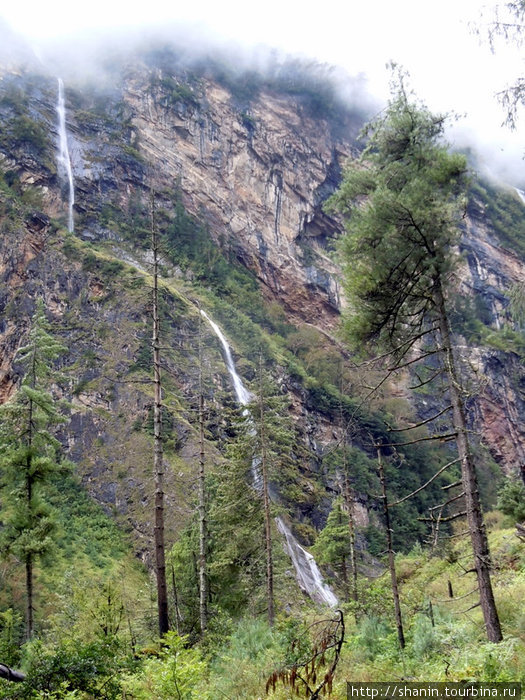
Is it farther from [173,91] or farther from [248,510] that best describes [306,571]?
[173,91]

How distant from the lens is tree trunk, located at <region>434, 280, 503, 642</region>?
236 inches

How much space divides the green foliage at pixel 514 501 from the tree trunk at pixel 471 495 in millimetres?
13409

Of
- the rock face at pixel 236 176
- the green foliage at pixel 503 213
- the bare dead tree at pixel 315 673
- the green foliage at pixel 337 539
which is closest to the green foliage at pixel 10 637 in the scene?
the bare dead tree at pixel 315 673

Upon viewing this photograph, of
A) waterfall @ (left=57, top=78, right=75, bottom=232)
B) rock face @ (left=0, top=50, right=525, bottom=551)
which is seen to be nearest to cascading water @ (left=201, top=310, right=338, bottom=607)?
rock face @ (left=0, top=50, right=525, bottom=551)

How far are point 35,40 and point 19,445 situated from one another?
8372 centimetres

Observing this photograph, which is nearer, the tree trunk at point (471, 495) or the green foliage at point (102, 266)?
the tree trunk at point (471, 495)

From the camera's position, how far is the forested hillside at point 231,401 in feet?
24.3

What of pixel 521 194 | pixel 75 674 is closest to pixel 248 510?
pixel 75 674

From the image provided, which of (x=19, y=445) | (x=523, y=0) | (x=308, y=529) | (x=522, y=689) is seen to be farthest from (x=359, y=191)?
(x=308, y=529)

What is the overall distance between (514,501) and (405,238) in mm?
14984

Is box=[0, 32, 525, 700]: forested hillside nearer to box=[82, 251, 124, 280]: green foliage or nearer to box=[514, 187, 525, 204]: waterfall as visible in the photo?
box=[82, 251, 124, 280]: green foliage

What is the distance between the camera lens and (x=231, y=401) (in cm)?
3052

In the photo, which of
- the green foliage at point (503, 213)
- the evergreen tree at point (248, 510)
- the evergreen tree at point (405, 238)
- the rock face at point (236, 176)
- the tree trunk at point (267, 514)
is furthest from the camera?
the green foliage at point (503, 213)

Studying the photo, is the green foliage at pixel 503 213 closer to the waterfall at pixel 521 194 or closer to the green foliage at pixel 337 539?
the waterfall at pixel 521 194
